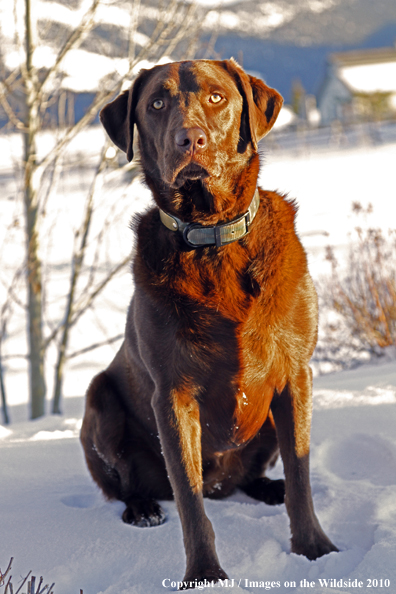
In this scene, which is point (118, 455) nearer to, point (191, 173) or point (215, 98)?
point (191, 173)

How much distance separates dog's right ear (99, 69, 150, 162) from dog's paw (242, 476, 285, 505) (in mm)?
1584

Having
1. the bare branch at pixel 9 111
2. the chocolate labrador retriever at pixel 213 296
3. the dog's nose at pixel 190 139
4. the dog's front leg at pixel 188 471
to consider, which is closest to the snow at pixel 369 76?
the bare branch at pixel 9 111

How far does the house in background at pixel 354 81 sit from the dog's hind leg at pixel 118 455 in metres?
32.8

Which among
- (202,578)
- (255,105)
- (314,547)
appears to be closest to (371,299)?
(255,105)

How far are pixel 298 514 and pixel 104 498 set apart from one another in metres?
0.99

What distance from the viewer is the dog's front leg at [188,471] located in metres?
1.86

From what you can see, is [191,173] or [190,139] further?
[191,173]

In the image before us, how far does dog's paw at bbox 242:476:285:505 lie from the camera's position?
2535 mm

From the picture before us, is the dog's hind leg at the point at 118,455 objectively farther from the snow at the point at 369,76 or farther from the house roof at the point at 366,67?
the house roof at the point at 366,67

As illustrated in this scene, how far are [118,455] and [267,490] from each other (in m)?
0.69

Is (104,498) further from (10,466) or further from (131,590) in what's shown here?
(131,590)

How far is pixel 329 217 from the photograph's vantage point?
13.8 m

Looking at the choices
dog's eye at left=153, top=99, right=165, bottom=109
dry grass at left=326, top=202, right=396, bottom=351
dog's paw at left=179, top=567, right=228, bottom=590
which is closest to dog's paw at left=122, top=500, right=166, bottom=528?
dog's paw at left=179, top=567, right=228, bottom=590

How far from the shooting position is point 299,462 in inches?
81.7
